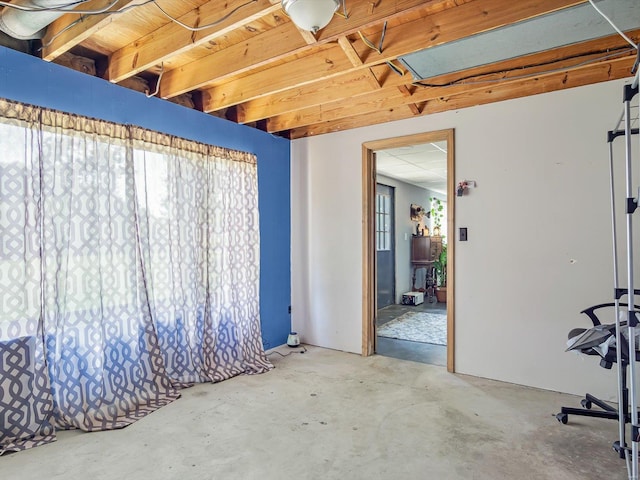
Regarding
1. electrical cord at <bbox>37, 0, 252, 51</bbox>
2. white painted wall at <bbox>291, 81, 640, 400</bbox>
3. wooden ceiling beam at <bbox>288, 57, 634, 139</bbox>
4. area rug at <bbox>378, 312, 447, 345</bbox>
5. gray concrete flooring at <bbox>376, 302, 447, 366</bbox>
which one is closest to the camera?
electrical cord at <bbox>37, 0, 252, 51</bbox>

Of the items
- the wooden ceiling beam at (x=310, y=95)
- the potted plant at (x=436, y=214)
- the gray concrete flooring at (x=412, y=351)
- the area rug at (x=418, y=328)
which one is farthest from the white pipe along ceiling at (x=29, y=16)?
the potted plant at (x=436, y=214)

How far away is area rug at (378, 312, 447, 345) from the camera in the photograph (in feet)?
15.3

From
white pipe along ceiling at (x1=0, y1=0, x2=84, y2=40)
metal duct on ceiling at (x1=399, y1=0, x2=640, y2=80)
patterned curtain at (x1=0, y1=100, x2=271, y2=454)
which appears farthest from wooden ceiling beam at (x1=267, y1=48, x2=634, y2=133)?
white pipe along ceiling at (x1=0, y1=0, x2=84, y2=40)

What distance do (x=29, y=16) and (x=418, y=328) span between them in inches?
195

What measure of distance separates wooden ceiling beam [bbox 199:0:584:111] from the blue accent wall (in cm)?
26

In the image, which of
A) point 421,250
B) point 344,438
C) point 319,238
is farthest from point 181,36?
point 421,250

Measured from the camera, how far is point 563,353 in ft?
9.73

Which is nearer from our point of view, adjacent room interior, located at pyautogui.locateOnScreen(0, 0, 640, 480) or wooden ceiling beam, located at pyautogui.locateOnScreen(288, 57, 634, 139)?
adjacent room interior, located at pyautogui.locateOnScreen(0, 0, 640, 480)

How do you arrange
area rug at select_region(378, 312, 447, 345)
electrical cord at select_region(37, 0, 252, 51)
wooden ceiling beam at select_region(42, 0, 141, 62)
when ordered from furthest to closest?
area rug at select_region(378, 312, 447, 345), wooden ceiling beam at select_region(42, 0, 141, 62), electrical cord at select_region(37, 0, 252, 51)

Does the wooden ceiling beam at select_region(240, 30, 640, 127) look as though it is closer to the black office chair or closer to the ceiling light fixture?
the ceiling light fixture

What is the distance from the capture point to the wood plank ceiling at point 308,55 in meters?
2.05

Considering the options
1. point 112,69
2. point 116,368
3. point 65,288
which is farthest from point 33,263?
point 112,69

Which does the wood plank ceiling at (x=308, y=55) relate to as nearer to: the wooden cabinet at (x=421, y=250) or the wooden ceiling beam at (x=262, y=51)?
the wooden ceiling beam at (x=262, y=51)

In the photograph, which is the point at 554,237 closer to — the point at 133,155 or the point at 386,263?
the point at 133,155
